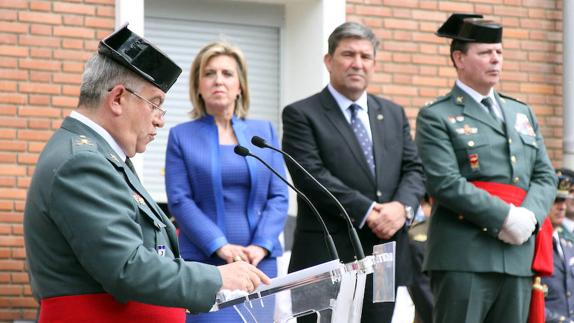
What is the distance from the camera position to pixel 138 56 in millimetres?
3641

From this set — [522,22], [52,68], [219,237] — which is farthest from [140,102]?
[522,22]

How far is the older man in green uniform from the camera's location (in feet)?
19.0

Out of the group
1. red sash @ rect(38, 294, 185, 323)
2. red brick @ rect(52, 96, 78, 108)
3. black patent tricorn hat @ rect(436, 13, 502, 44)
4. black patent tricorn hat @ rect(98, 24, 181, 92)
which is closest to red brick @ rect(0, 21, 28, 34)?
red brick @ rect(52, 96, 78, 108)

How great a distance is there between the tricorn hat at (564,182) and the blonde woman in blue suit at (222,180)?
9.08ft

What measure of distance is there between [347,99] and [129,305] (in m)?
2.80

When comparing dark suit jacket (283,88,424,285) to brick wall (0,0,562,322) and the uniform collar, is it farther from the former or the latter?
brick wall (0,0,562,322)

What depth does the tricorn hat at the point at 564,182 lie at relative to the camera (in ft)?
26.3

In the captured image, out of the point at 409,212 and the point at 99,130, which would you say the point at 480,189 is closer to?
the point at 409,212

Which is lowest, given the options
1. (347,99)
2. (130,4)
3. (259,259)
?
(259,259)

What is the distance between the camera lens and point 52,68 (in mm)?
8336

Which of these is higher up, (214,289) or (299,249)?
(214,289)

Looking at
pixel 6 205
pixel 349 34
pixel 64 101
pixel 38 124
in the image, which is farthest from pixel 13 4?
pixel 349 34

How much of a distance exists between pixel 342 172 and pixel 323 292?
86.1 inches

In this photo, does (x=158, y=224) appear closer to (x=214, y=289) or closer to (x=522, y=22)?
(x=214, y=289)
